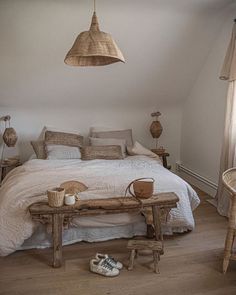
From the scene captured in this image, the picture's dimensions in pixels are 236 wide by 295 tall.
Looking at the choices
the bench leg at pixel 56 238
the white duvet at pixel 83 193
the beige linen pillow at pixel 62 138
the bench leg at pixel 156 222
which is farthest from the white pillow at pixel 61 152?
the bench leg at pixel 156 222

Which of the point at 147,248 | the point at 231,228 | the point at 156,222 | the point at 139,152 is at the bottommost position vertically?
the point at 147,248

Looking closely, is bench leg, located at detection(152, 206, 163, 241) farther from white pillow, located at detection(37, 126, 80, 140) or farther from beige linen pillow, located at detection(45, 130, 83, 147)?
white pillow, located at detection(37, 126, 80, 140)

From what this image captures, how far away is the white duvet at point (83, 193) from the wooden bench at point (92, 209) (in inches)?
5.4

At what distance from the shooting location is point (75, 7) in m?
2.83

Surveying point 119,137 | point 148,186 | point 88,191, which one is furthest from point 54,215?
point 119,137

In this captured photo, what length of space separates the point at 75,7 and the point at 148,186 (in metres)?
1.88

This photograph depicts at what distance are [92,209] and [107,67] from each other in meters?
1.99

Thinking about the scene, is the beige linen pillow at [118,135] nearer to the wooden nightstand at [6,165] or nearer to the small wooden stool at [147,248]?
the wooden nightstand at [6,165]

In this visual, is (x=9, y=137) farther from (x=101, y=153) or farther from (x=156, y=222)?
(x=156, y=222)

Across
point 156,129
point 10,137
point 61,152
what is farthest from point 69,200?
point 156,129

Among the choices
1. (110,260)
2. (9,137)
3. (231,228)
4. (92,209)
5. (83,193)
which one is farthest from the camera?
(9,137)

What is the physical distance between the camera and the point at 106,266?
2.17m

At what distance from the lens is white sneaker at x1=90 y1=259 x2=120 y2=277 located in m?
2.14

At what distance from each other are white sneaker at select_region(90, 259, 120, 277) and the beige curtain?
5.21ft
